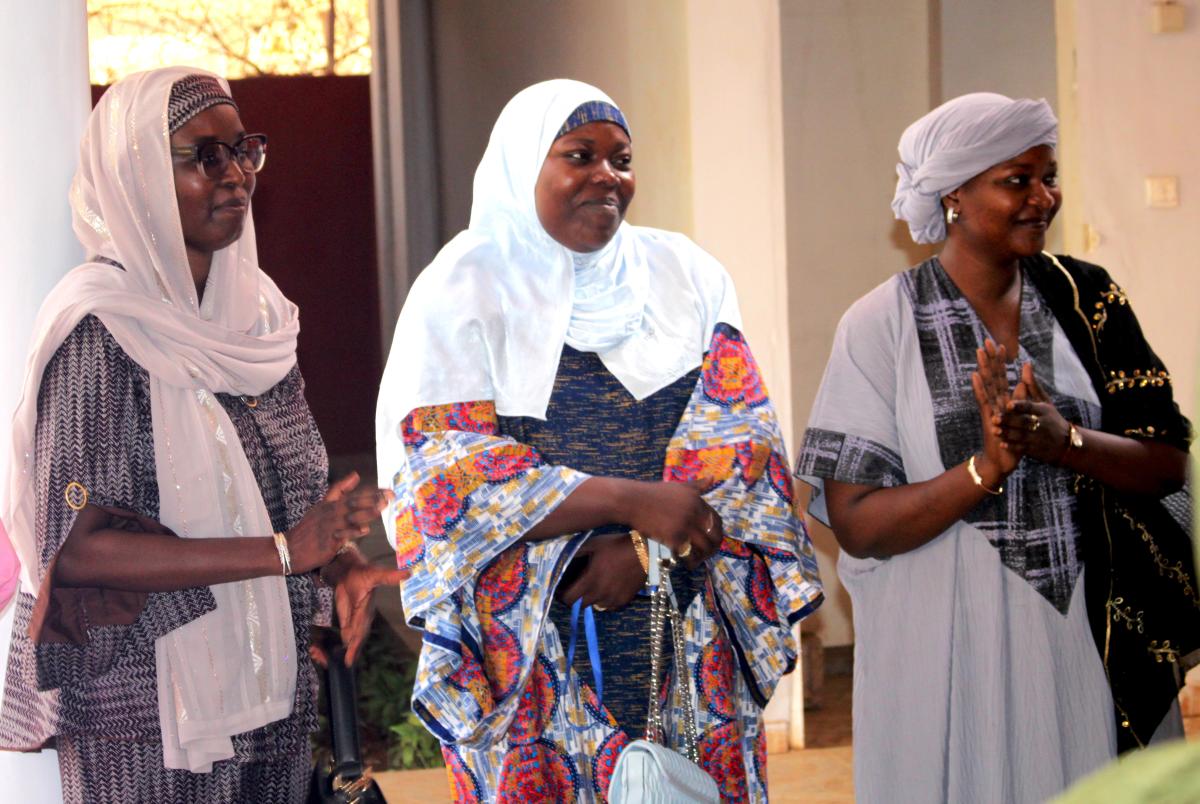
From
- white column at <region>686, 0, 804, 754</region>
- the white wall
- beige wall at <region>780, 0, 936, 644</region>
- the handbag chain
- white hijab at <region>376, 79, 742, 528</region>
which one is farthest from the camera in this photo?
the white wall

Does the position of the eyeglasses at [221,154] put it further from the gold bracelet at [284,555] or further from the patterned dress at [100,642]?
the gold bracelet at [284,555]

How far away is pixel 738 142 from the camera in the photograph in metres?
4.87

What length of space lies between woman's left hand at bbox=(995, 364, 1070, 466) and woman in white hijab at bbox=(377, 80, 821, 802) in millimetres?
407

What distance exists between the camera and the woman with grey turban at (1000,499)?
2.51 m

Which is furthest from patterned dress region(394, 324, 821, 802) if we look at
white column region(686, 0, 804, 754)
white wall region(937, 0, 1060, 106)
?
white wall region(937, 0, 1060, 106)

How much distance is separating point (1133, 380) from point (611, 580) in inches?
44.4

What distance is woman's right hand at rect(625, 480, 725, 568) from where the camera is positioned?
7.18 feet

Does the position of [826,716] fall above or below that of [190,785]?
below

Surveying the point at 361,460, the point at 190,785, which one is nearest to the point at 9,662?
the point at 190,785

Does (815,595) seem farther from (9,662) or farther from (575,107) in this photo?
(9,662)

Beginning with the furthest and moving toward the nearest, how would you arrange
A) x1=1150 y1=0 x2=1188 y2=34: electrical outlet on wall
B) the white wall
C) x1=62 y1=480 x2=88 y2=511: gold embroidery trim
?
the white wall → x1=1150 y1=0 x2=1188 y2=34: electrical outlet on wall → x1=62 y1=480 x2=88 y2=511: gold embroidery trim

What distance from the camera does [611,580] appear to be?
2.26 metres

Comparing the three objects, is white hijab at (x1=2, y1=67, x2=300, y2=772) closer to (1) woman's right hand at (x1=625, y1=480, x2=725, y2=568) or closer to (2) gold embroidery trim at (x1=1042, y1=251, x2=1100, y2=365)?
(1) woman's right hand at (x1=625, y1=480, x2=725, y2=568)

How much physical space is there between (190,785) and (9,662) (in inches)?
13.1
